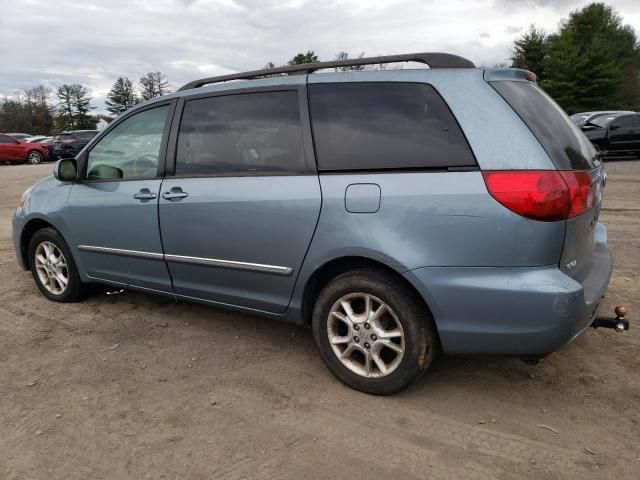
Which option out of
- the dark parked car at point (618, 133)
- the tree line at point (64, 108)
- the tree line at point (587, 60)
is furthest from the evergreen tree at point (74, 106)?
the dark parked car at point (618, 133)

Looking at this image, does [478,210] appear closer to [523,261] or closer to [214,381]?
[523,261]

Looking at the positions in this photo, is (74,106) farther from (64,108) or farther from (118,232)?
(118,232)

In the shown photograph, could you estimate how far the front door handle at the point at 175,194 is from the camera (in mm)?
3545

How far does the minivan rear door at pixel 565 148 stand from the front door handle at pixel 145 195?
91.6 inches

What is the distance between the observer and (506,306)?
2.53 metres

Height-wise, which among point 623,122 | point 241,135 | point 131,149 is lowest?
point 131,149

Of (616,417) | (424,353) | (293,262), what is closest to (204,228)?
(293,262)

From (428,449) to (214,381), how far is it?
4.39ft

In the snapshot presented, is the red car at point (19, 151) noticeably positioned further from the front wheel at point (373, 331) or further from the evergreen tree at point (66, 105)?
the evergreen tree at point (66, 105)

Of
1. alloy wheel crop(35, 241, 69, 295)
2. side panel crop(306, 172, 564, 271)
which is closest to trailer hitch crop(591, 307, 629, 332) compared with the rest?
side panel crop(306, 172, 564, 271)

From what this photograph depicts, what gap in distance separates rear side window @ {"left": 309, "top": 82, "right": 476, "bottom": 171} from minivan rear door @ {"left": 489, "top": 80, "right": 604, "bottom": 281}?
0.34 meters

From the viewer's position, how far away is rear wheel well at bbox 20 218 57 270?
464 centimetres

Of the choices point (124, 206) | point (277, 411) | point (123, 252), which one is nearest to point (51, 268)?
point (123, 252)

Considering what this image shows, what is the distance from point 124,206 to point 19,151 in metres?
25.5
